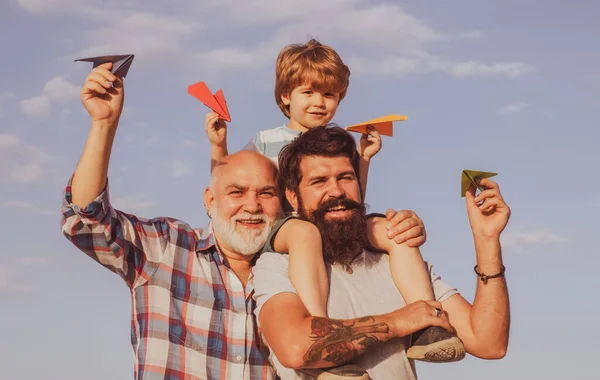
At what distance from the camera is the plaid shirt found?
587 centimetres

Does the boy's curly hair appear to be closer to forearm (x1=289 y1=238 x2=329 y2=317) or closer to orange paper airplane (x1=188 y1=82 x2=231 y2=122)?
orange paper airplane (x1=188 y1=82 x2=231 y2=122)

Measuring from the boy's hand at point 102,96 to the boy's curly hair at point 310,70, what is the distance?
91.1 inches

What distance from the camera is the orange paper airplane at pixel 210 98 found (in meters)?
6.77

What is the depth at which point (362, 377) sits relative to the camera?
4727mm

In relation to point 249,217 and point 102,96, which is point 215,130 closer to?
point 249,217

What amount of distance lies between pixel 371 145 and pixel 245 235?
1492mm

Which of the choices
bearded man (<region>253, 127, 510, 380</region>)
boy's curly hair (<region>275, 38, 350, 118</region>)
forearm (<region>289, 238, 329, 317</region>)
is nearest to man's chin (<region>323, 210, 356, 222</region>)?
bearded man (<region>253, 127, 510, 380</region>)

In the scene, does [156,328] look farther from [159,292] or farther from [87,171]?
[87,171]

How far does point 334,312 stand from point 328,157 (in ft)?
3.85

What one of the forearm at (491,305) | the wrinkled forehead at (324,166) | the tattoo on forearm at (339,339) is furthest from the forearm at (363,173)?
the tattoo on forearm at (339,339)

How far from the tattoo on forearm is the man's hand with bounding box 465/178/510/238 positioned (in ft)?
3.96

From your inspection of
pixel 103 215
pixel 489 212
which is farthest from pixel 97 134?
pixel 489 212

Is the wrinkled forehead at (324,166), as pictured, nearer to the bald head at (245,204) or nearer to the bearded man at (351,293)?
→ the bearded man at (351,293)

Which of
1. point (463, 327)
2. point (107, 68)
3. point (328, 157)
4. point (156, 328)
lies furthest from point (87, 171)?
point (463, 327)
